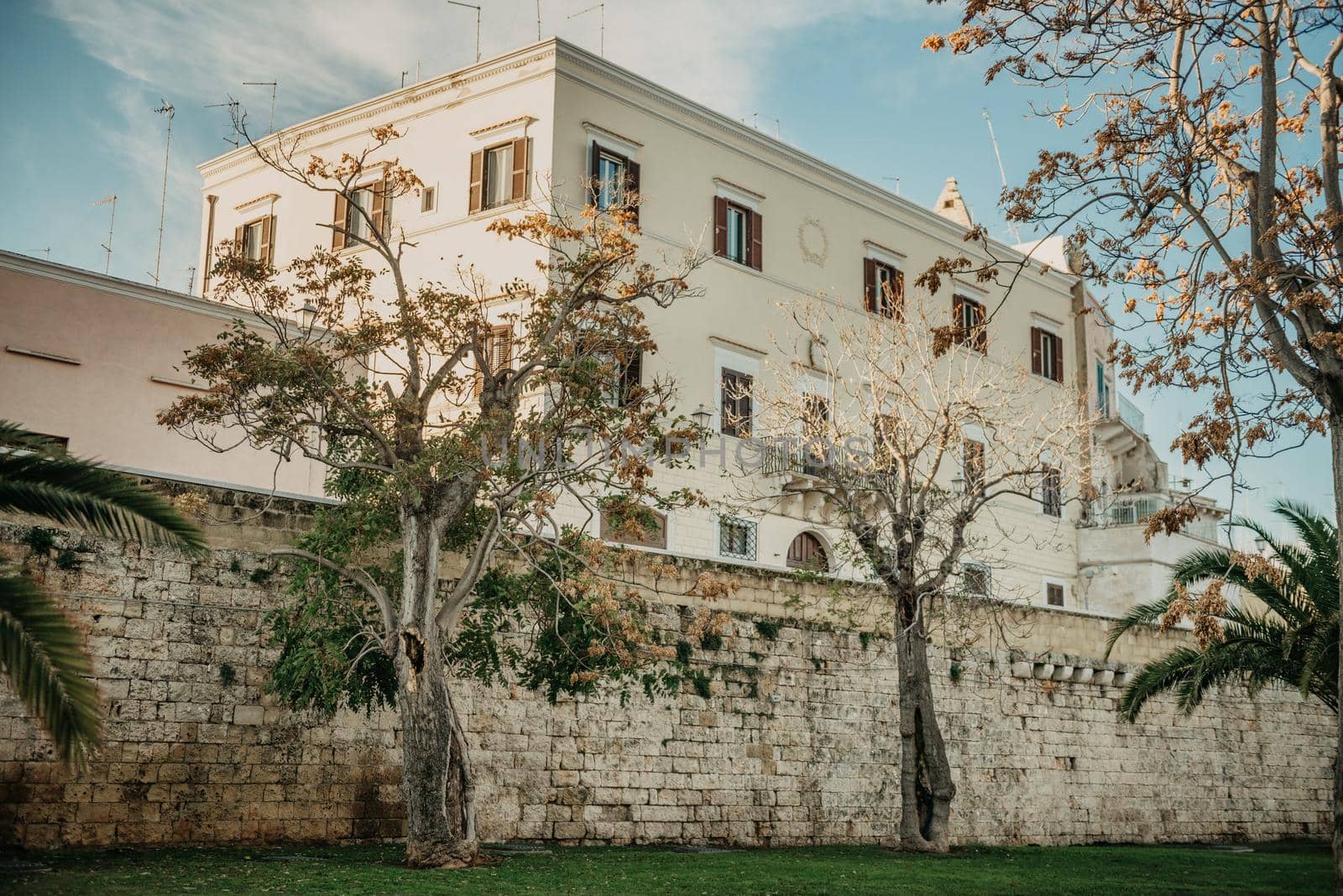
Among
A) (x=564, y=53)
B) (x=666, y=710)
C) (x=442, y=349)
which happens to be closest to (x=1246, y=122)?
(x=442, y=349)

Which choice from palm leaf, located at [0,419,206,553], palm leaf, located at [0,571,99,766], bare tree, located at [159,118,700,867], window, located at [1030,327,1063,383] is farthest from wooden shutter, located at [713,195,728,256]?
palm leaf, located at [0,571,99,766]

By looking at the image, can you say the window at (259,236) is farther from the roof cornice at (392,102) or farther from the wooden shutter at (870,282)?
the wooden shutter at (870,282)

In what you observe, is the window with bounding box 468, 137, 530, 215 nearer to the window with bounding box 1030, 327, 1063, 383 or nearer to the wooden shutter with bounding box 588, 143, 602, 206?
the wooden shutter with bounding box 588, 143, 602, 206

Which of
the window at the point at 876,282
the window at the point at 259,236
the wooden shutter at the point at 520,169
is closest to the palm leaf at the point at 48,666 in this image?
the wooden shutter at the point at 520,169

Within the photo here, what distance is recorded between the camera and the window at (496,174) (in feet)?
80.5

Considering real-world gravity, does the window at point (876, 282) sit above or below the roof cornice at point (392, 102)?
below

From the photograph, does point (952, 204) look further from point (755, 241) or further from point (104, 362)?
point (104, 362)

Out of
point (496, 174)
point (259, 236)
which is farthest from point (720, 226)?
point (259, 236)

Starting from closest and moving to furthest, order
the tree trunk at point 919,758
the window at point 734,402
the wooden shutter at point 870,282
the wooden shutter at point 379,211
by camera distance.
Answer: the tree trunk at point 919,758, the wooden shutter at point 379,211, the window at point 734,402, the wooden shutter at point 870,282

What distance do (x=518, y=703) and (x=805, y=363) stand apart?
42.0 ft

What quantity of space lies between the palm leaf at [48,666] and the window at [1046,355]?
28.5 metres

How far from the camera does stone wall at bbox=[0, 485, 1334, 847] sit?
45.5ft

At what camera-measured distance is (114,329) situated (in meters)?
22.0

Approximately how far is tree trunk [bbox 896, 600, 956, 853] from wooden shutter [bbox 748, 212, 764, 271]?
10.6m
